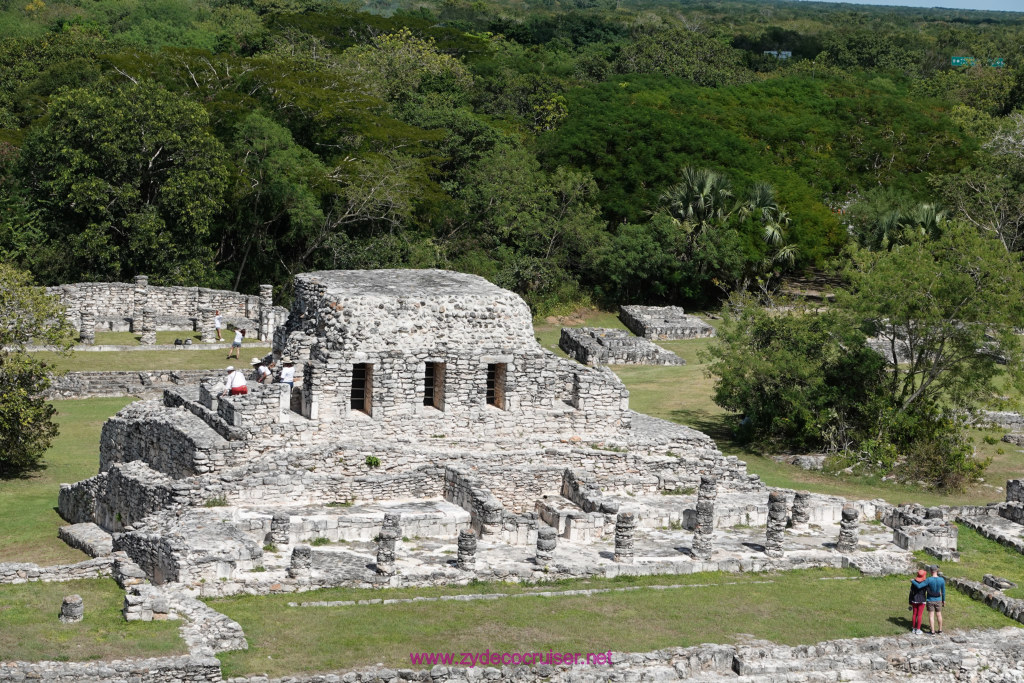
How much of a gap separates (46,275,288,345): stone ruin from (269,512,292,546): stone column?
23.4 m

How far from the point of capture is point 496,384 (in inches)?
1266

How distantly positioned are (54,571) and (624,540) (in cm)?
972

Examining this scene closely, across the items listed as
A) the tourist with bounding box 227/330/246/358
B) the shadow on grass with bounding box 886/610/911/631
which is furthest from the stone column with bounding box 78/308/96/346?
the shadow on grass with bounding box 886/610/911/631

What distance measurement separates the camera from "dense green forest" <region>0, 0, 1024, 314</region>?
55.1 metres

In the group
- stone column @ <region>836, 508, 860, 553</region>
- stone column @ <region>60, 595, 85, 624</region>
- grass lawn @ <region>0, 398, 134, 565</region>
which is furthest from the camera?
stone column @ <region>836, 508, 860, 553</region>

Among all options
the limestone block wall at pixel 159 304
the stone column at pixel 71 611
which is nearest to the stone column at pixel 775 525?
the stone column at pixel 71 611

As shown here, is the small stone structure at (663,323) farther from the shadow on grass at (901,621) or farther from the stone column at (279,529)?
the stone column at (279,529)

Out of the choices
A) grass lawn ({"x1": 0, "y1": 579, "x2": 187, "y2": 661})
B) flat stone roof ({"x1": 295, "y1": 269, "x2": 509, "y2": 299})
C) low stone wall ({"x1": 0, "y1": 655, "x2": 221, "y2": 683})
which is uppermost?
flat stone roof ({"x1": 295, "y1": 269, "x2": 509, "y2": 299})

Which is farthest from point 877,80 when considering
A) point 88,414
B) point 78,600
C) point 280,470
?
point 78,600

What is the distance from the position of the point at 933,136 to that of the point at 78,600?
67937mm

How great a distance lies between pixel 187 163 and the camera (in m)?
55.9

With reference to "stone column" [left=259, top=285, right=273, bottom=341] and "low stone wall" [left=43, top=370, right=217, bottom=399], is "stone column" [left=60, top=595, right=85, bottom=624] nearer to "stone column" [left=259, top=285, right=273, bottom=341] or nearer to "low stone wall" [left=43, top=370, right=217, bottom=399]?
"low stone wall" [left=43, top=370, right=217, bottom=399]

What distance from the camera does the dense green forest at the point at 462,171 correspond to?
55.1m

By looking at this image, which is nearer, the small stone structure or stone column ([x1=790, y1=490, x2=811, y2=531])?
stone column ([x1=790, y1=490, x2=811, y2=531])
